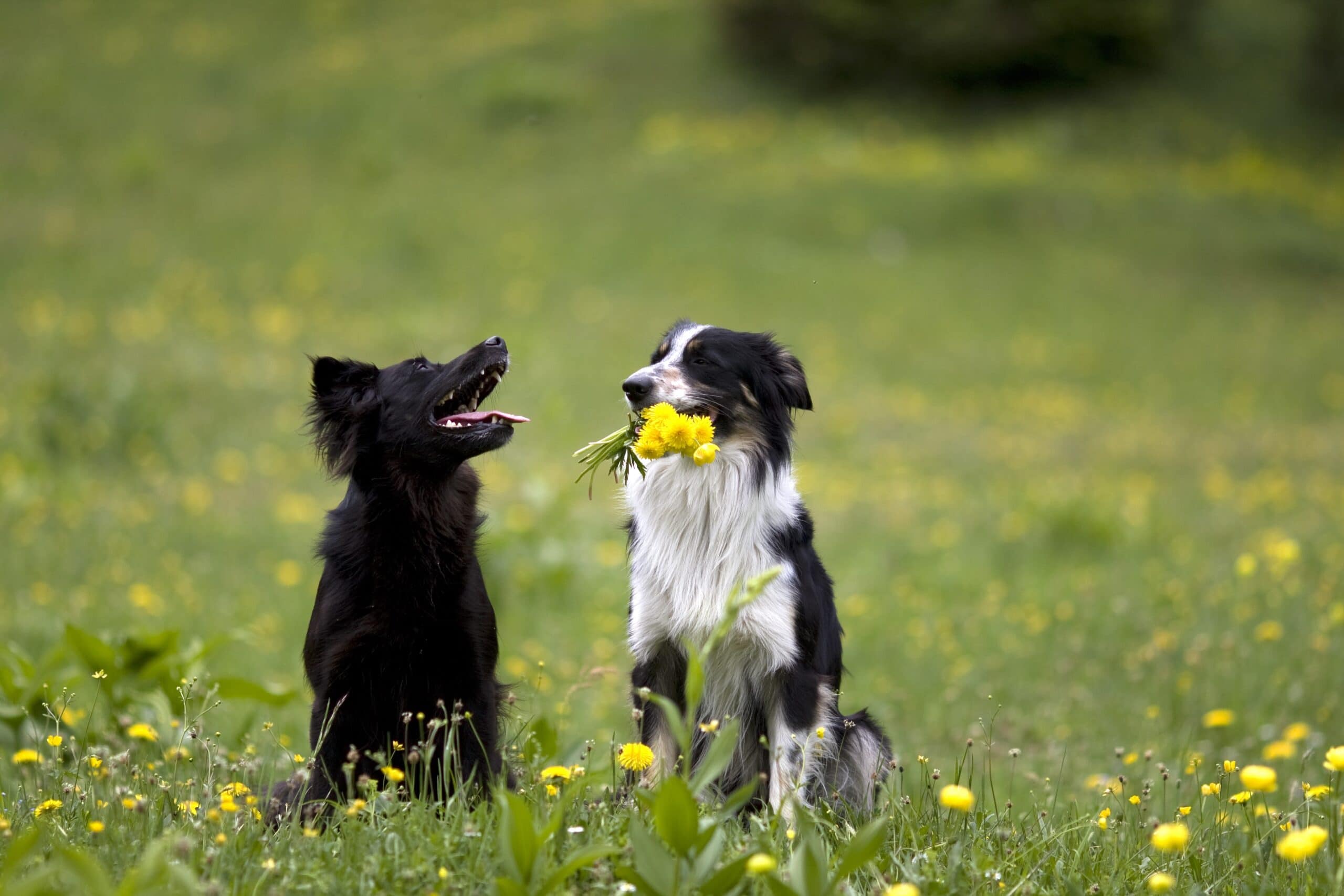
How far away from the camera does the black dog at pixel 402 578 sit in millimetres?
3449

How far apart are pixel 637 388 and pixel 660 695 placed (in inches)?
35.6

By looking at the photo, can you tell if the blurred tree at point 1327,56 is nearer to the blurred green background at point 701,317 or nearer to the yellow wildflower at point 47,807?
the blurred green background at point 701,317

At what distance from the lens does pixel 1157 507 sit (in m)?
9.80

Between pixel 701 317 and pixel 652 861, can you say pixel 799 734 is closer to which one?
pixel 652 861

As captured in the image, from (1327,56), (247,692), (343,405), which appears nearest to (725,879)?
(343,405)

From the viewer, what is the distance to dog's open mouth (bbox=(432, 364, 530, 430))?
3623mm

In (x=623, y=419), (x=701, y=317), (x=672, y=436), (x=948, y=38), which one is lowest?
(x=701, y=317)

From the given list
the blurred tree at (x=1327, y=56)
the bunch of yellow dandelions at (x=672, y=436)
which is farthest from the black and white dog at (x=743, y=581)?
the blurred tree at (x=1327, y=56)

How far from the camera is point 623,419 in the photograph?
35.0 ft

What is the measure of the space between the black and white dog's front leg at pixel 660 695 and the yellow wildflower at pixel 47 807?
5.01ft

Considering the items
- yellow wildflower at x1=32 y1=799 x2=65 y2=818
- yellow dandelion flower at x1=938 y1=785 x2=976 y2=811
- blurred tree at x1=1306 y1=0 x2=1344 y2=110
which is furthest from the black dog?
blurred tree at x1=1306 y1=0 x2=1344 y2=110

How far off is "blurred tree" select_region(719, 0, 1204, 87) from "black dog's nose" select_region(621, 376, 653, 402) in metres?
23.0

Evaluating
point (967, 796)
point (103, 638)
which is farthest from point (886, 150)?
point (967, 796)

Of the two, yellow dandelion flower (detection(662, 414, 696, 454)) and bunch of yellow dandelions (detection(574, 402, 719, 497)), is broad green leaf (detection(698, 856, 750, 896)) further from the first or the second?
yellow dandelion flower (detection(662, 414, 696, 454))
